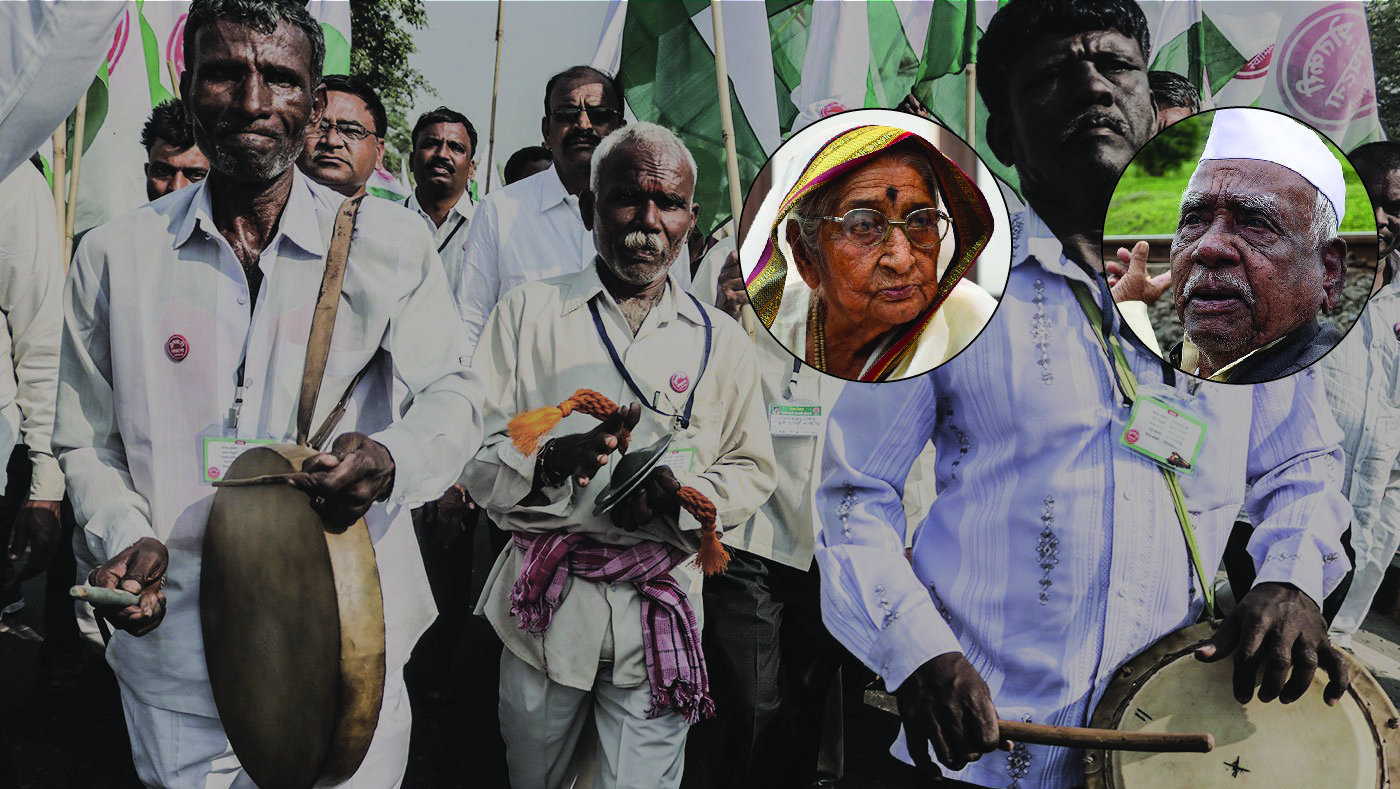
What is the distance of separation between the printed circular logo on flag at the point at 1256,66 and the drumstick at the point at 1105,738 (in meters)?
2.61

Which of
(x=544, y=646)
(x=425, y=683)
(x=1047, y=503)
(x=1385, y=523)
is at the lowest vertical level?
(x=425, y=683)

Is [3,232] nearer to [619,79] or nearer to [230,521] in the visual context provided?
[230,521]

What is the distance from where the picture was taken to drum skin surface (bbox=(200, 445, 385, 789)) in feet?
8.90

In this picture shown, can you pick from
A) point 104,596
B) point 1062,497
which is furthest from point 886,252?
point 104,596

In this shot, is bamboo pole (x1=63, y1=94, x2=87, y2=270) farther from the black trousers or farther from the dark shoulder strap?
the black trousers

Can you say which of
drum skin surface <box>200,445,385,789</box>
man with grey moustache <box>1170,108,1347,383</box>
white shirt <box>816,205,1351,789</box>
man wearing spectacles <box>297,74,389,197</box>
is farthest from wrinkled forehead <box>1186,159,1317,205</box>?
man wearing spectacles <box>297,74,389,197</box>

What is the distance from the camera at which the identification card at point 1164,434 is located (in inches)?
112

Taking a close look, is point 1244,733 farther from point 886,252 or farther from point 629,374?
point 629,374

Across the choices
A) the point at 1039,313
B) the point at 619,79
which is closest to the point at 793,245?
the point at 1039,313

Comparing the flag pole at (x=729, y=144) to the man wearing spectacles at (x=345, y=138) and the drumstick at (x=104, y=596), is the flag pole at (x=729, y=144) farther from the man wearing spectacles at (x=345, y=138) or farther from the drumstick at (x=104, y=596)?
the drumstick at (x=104, y=596)

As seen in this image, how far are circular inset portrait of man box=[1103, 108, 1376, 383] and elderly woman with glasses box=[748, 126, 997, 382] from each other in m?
0.40

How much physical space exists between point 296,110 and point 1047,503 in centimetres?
226

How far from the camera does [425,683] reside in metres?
4.40

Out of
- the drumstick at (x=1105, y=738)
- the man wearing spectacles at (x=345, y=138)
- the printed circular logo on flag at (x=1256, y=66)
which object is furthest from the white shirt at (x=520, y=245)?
the printed circular logo on flag at (x=1256, y=66)
